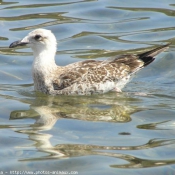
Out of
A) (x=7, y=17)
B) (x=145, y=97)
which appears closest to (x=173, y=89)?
(x=145, y=97)

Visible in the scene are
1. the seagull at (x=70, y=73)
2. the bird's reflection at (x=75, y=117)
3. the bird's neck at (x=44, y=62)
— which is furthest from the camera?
the bird's neck at (x=44, y=62)

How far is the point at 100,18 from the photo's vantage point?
17.4m

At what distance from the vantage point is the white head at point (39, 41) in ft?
40.2

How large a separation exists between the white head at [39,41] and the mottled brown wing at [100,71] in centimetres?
58

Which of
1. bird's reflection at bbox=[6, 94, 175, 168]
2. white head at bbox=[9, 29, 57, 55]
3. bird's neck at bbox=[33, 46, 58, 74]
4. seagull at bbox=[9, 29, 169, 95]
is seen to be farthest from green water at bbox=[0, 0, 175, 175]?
white head at bbox=[9, 29, 57, 55]

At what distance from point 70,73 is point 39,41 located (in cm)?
77

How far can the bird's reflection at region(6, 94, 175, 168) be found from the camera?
894cm

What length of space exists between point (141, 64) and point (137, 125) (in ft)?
8.09

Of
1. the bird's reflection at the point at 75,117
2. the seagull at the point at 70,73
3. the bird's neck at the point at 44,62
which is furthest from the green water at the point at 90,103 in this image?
the bird's neck at the point at 44,62

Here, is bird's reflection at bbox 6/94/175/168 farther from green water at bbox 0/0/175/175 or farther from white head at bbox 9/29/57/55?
white head at bbox 9/29/57/55

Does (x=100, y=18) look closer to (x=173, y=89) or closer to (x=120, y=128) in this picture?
(x=173, y=89)

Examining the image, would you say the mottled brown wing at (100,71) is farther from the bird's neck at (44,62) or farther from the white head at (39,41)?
the white head at (39,41)

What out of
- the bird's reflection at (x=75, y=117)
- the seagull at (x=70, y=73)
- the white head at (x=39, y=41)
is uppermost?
the white head at (x=39, y=41)

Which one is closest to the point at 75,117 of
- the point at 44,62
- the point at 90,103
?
the point at 90,103
